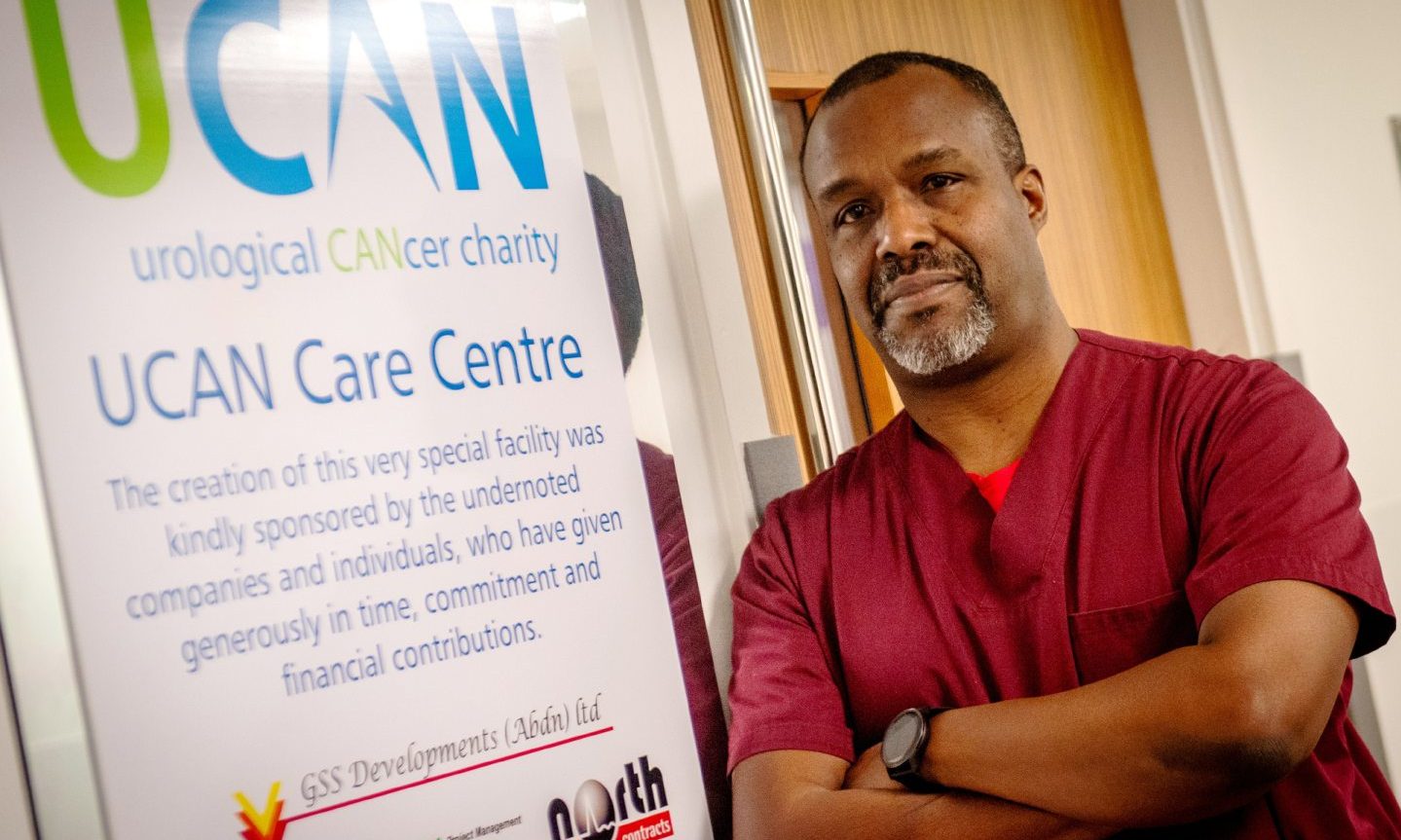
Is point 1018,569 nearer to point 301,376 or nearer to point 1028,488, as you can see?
point 1028,488

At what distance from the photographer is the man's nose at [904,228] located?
53.3 inches

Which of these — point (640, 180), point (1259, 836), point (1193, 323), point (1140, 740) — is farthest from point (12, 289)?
point (1193, 323)

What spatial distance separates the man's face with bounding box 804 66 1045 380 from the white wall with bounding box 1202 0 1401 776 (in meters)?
0.85

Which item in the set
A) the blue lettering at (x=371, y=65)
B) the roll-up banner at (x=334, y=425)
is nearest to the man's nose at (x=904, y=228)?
the roll-up banner at (x=334, y=425)

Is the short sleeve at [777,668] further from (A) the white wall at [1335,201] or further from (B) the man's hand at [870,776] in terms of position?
(A) the white wall at [1335,201]

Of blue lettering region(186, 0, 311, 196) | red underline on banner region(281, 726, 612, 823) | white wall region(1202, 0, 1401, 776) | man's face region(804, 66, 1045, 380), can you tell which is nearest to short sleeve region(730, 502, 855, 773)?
red underline on banner region(281, 726, 612, 823)

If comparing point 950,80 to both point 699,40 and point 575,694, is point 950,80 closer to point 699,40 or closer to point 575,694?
point 699,40

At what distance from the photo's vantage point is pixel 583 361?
1.31 meters

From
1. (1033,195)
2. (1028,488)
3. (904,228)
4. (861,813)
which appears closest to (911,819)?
(861,813)

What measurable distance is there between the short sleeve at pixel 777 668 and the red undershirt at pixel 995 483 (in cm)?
22

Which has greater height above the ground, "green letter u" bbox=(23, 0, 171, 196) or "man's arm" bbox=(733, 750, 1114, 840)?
"green letter u" bbox=(23, 0, 171, 196)

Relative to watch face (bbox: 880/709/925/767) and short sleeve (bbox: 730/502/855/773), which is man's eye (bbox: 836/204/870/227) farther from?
watch face (bbox: 880/709/925/767)

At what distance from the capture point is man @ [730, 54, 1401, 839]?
107cm

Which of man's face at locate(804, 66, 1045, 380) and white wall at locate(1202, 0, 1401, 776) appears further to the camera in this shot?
white wall at locate(1202, 0, 1401, 776)
